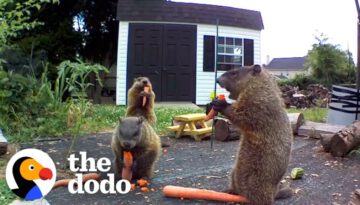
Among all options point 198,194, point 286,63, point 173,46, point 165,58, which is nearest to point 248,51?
point 173,46

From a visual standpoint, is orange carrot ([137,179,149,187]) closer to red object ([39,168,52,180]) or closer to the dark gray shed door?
red object ([39,168,52,180])

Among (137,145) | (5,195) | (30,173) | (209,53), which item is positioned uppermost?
(209,53)

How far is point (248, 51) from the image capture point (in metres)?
14.8

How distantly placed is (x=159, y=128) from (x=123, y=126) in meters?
4.26

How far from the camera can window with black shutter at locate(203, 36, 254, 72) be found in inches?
559

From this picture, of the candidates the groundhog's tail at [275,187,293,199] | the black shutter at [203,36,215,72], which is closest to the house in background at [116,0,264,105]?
the black shutter at [203,36,215,72]

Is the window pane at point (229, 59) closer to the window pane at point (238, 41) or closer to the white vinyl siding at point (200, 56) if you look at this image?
the window pane at point (238, 41)

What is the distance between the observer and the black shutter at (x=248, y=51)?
48.4ft

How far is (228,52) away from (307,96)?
357 centimetres

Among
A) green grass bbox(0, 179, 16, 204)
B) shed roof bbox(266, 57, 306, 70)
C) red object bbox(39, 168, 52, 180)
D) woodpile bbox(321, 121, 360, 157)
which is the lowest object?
green grass bbox(0, 179, 16, 204)

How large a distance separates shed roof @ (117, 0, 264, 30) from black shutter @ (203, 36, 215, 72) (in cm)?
60

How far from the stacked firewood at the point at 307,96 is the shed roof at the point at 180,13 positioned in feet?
9.44

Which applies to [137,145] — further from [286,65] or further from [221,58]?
[286,65]

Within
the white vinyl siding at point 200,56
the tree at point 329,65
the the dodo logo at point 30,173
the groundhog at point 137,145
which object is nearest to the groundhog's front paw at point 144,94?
the groundhog at point 137,145
